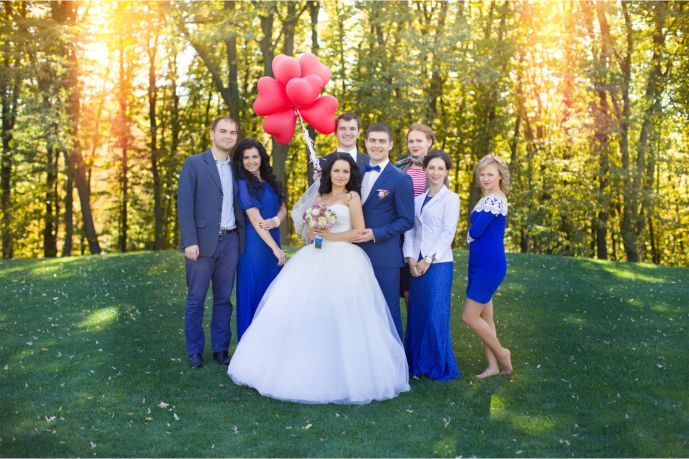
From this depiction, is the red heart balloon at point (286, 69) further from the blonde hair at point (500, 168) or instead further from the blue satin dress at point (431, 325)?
the blonde hair at point (500, 168)

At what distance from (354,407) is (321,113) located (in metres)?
2.89

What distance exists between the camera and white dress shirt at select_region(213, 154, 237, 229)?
6.82 meters

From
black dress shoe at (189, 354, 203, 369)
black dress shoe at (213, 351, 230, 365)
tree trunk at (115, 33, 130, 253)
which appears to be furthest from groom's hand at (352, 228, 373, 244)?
tree trunk at (115, 33, 130, 253)

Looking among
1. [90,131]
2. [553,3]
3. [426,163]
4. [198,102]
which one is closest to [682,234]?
[553,3]

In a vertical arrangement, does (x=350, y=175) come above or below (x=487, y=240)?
above

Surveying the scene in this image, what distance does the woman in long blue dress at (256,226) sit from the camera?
22.1ft

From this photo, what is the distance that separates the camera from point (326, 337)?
230 inches

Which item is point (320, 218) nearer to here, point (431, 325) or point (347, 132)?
point (347, 132)

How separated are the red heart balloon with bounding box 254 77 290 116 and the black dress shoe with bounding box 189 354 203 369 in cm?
258

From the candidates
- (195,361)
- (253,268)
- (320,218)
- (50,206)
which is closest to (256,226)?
(253,268)

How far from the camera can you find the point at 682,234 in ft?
90.9

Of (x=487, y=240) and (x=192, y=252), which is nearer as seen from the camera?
(x=487, y=240)

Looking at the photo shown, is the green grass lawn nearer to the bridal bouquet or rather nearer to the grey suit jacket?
the bridal bouquet

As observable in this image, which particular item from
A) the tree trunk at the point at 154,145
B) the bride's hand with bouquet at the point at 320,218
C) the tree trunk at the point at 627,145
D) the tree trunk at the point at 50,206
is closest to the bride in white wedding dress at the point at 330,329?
the bride's hand with bouquet at the point at 320,218
